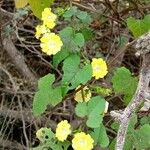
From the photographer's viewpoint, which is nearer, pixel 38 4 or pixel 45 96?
pixel 38 4

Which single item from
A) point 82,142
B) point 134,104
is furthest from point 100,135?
point 134,104

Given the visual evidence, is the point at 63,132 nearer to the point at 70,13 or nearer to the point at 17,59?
the point at 70,13

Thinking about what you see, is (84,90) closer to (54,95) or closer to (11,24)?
(54,95)

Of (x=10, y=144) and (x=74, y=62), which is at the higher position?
(x=74, y=62)

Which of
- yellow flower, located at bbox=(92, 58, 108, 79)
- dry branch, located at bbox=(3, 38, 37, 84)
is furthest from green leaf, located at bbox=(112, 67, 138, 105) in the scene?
dry branch, located at bbox=(3, 38, 37, 84)

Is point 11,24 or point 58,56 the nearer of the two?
point 58,56

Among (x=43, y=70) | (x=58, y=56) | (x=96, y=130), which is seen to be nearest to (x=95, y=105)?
(x=96, y=130)
